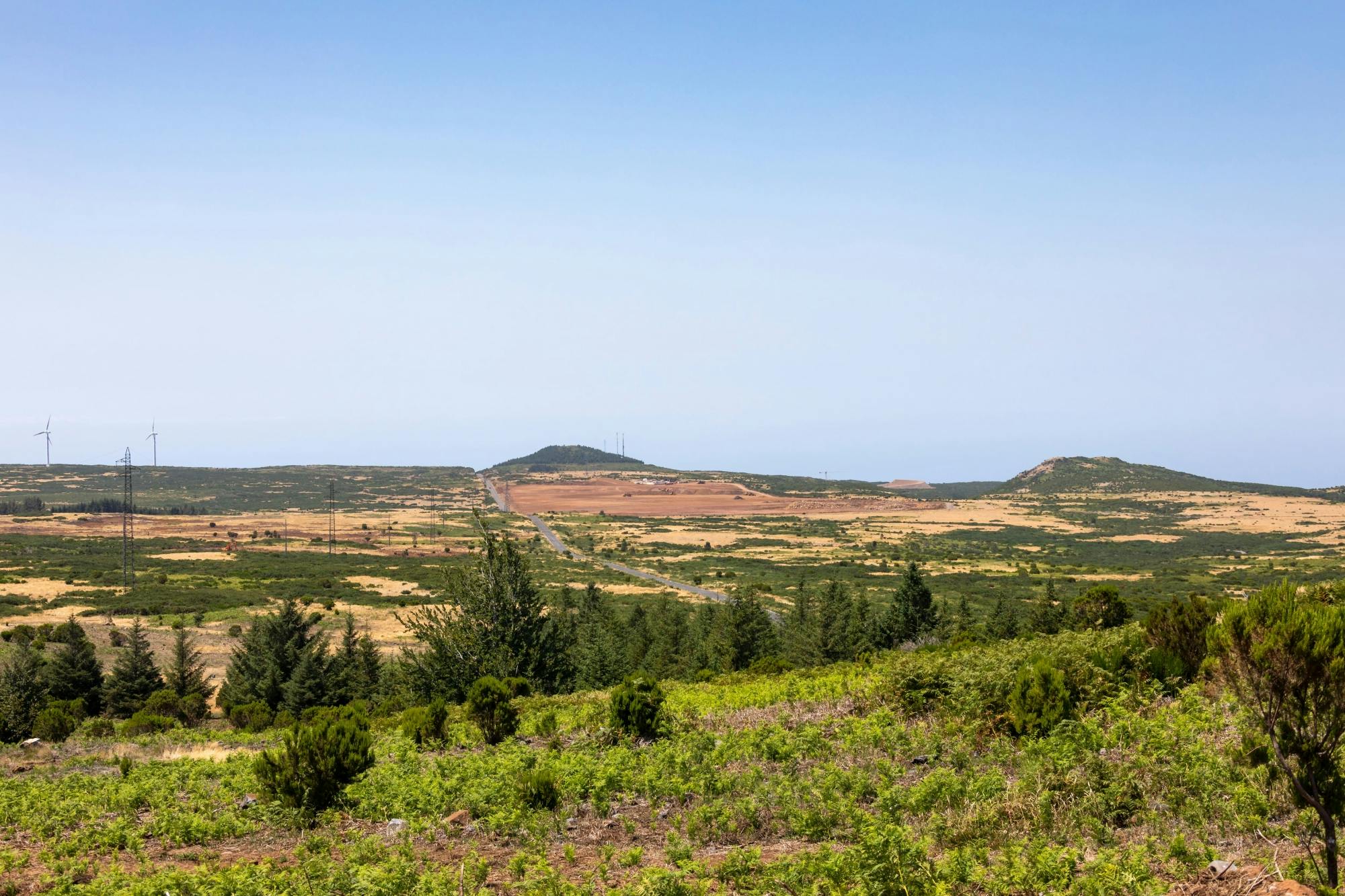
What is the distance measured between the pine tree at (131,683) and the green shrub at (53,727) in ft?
36.4

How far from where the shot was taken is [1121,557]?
11988cm

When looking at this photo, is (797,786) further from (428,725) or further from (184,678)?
(184,678)

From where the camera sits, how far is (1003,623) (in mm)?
43812

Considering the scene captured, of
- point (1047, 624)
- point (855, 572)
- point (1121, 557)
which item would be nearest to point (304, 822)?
point (1047, 624)

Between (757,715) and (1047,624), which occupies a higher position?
(757,715)

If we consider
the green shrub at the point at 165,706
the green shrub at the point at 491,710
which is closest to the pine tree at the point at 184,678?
the green shrub at the point at 165,706

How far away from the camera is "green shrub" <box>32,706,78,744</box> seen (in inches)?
971

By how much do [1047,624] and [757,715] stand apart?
29.2 meters

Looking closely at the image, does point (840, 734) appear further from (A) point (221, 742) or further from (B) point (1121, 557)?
(B) point (1121, 557)

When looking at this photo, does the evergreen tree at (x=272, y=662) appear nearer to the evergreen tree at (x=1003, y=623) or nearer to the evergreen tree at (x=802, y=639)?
the evergreen tree at (x=802, y=639)

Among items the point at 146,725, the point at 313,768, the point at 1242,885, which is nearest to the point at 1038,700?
the point at 1242,885

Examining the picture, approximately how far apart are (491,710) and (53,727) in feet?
56.9

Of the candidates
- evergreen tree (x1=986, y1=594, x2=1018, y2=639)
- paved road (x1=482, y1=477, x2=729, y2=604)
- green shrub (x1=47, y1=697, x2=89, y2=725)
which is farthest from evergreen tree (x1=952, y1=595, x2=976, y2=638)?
green shrub (x1=47, y1=697, x2=89, y2=725)

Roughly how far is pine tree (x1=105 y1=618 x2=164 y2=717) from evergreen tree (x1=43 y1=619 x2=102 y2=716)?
59cm
